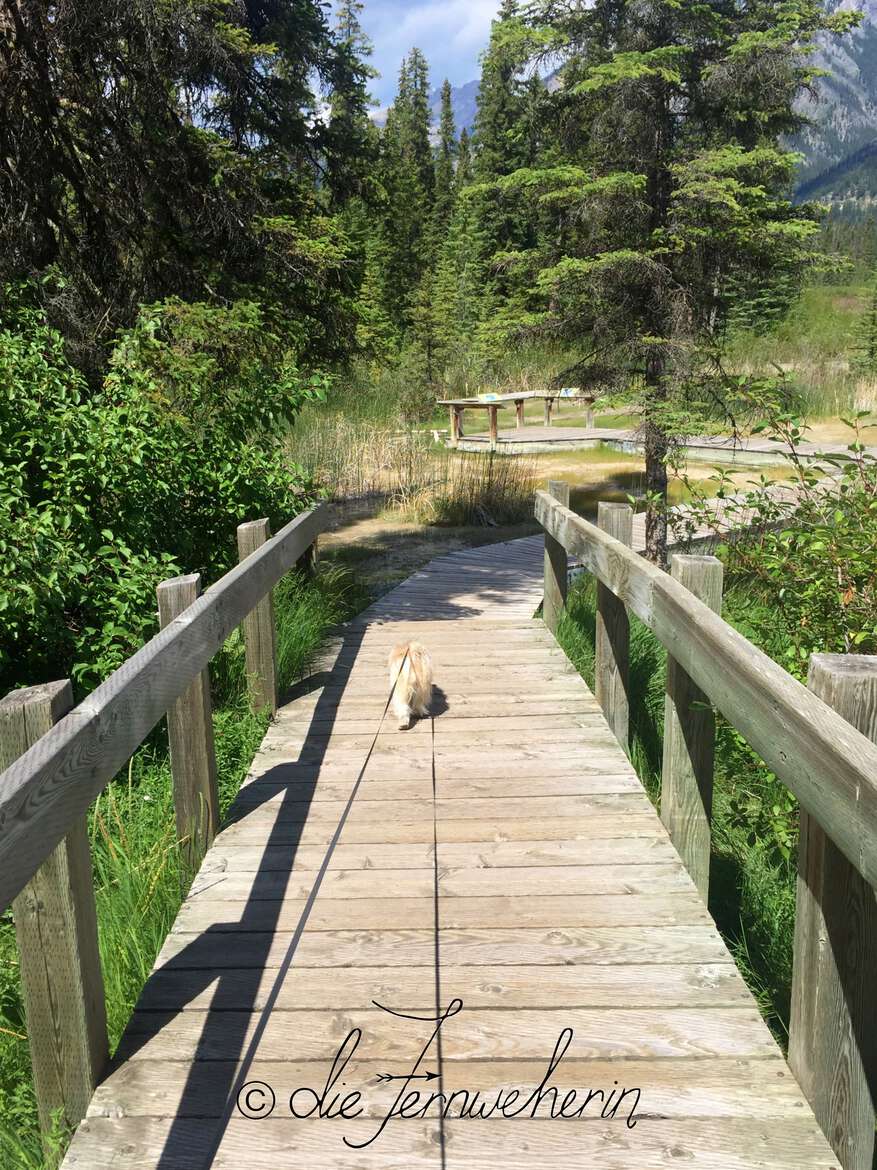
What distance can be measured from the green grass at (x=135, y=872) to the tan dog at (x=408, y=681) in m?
0.69

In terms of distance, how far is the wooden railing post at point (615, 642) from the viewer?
462 cm

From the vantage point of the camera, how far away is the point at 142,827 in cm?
382

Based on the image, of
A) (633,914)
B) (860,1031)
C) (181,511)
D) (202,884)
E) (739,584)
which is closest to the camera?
(860,1031)

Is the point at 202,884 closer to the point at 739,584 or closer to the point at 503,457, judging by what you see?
the point at 739,584

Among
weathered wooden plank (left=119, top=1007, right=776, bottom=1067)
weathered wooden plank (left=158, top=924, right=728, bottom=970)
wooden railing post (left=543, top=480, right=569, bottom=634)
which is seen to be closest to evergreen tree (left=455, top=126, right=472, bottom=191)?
wooden railing post (left=543, top=480, right=569, bottom=634)

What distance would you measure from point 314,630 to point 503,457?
41.4 ft

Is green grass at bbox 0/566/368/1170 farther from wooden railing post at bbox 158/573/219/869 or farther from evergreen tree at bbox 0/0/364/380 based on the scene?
evergreen tree at bbox 0/0/364/380

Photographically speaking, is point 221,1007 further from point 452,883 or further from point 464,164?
point 464,164

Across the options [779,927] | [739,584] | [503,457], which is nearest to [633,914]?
[779,927]

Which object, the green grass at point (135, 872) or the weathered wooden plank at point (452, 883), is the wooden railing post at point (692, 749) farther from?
the green grass at point (135, 872)

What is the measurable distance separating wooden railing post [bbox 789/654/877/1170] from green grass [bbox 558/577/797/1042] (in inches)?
32.4

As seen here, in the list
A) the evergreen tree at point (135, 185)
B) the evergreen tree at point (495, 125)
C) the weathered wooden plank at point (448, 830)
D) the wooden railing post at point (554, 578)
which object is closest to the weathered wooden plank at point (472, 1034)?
the weathered wooden plank at point (448, 830)

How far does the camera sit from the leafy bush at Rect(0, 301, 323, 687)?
4.42m

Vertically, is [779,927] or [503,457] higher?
[503,457]
